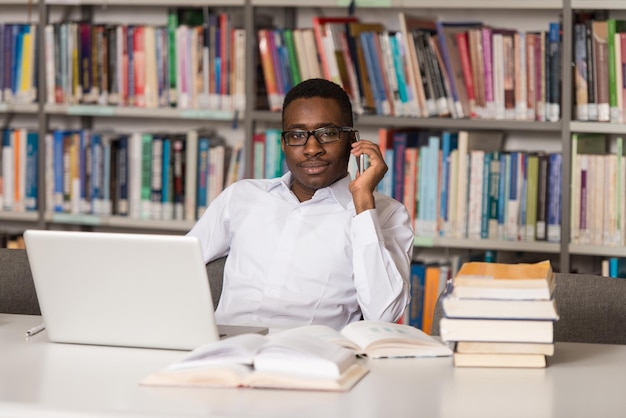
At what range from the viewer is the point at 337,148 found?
244 centimetres

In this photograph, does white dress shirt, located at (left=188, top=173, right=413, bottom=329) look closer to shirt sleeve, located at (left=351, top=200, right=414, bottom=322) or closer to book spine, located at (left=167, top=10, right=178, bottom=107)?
shirt sleeve, located at (left=351, top=200, right=414, bottom=322)

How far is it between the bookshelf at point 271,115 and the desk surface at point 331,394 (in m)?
1.48

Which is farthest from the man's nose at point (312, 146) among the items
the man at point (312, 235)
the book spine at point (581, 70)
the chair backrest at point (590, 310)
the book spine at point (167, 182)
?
the book spine at point (167, 182)

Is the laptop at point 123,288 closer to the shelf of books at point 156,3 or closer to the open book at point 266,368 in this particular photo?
the open book at point 266,368

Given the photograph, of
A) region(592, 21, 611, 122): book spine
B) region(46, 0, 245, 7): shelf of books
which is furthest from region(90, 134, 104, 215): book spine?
region(592, 21, 611, 122): book spine

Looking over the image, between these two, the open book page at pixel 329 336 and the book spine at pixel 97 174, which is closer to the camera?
the open book page at pixel 329 336

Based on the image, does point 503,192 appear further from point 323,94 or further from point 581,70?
point 323,94

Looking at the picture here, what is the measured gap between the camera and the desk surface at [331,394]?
1538 millimetres

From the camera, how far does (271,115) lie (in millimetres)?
3623

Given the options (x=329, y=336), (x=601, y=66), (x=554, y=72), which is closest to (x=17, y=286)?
(x=329, y=336)

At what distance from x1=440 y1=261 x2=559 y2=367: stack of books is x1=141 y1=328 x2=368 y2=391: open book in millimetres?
181

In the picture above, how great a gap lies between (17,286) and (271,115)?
1298 millimetres

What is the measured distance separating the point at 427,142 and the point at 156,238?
6.18ft

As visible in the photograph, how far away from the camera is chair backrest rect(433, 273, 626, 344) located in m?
2.23
